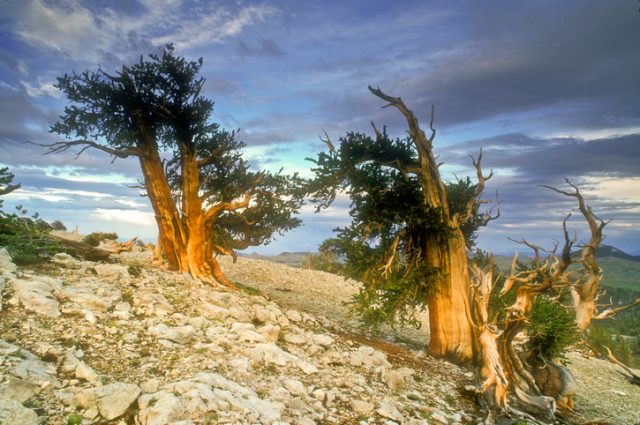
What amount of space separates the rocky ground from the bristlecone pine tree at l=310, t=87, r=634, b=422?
1225mm

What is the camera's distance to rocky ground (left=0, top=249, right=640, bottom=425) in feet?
17.5

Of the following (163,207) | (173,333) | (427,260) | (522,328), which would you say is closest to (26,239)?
(163,207)

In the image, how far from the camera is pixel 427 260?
13.0 metres

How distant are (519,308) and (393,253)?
3762 millimetres

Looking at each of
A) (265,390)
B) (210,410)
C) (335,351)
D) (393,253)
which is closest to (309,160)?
(393,253)

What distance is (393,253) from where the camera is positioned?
1238 cm

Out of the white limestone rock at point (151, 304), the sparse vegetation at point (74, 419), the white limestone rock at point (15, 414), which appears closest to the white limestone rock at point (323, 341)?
the white limestone rock at point (151, 304)

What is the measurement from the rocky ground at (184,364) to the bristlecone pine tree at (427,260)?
48.2 inches

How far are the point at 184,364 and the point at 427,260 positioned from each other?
8.50 m

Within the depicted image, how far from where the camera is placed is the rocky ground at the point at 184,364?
5.34 meters

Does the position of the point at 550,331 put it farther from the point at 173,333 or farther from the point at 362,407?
the point at 173,333

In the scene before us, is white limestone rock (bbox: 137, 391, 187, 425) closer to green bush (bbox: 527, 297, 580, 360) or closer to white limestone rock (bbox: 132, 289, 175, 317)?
white limestone rock (bbox: 132, 289, 175, 317)

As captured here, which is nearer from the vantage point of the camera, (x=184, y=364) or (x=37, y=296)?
(x=184, y=364)

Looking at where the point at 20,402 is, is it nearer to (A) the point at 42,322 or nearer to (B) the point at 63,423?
(B) the point at 63,423
